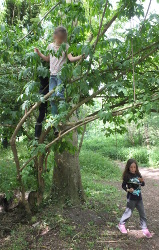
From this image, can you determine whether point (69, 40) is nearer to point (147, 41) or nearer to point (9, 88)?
point (147, 41)

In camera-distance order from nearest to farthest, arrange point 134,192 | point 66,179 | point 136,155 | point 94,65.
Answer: point 94,65
point 134,192
point 66,179
point 136,155

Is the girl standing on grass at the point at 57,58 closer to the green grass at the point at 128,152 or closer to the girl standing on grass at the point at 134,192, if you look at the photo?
the girl standing on grass at the point at 134,192

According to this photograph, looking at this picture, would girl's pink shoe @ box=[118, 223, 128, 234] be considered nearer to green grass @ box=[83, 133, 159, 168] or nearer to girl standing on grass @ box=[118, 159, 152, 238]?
girl standing on grass @ box=[118, 159, 152, 238]

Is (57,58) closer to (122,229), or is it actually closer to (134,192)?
(134,192)

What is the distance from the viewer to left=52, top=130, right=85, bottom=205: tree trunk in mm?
4832

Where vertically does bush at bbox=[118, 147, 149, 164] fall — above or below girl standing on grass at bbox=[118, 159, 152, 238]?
below

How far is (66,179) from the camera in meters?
4.88

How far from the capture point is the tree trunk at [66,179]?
4832mm

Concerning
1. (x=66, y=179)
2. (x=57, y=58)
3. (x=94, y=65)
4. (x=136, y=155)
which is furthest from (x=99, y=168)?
(x=57, y=58)

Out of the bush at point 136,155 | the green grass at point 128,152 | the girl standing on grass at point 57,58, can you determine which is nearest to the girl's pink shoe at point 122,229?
the girl standing on grass at point 57,58

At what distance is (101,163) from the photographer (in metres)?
10.4

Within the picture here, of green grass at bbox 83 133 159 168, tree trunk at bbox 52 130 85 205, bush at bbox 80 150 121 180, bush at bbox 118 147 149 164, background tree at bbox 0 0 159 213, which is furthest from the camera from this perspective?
bush at bbox 118 147 149 164

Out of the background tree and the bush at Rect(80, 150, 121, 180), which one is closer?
the background tree

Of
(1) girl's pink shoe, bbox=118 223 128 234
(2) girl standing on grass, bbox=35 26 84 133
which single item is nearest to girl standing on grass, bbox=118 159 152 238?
(1) girl's pink shoe, bbox=118 223 128 234
